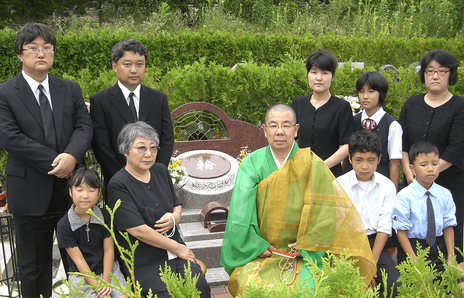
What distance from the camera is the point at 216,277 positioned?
370 cm

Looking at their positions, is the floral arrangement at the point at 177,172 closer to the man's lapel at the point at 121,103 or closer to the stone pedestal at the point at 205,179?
the stone pedestal at the point at 205,179

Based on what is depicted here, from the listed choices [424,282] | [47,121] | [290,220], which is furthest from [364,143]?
[47,121]

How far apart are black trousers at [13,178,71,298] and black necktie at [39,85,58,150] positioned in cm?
28

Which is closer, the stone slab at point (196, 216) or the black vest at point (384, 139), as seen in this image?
the black vest at point (384, 139)

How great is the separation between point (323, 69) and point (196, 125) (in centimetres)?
229

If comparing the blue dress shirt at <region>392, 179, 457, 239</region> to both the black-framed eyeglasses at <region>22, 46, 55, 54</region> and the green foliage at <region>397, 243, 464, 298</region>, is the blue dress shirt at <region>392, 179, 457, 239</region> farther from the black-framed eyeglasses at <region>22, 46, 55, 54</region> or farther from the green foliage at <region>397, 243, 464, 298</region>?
the black-framed eyeglasses at <region>22, 46, 55, 54</region>

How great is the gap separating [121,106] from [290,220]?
170 cm

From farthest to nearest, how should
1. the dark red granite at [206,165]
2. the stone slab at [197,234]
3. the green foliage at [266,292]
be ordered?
the dark red granite at [206,165] → the stone slab at [197,234] → the green foliage at [266,292]

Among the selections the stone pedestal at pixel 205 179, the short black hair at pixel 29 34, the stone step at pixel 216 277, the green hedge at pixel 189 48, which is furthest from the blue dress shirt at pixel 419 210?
the green hedge at pixel 189 48

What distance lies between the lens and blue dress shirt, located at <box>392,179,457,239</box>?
9.37 ft

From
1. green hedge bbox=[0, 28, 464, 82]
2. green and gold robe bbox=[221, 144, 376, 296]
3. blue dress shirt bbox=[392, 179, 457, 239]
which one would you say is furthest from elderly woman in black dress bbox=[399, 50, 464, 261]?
green hedge bbox=[0, 28, 464, 82]

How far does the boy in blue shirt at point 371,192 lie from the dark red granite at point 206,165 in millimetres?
1948

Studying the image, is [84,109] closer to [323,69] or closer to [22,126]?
[22,126]

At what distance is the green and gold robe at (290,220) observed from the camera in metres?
2.57
